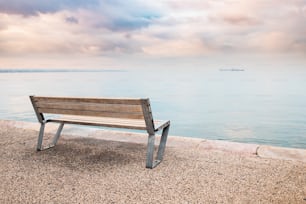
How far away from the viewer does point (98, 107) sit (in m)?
3.89

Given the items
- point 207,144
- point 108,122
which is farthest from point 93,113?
point 207,144

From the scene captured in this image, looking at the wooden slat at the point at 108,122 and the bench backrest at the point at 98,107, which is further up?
the bench backrest at the point at 98,107

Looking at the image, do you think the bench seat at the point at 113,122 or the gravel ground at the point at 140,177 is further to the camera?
the bench seat at the point at 113,122

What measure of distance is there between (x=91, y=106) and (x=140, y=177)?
1.17m

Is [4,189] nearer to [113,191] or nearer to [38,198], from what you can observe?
[38,198]

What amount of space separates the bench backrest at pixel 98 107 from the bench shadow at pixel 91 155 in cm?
61

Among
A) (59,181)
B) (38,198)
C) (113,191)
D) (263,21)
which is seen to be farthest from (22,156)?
(263,21)

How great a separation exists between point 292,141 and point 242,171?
26.4 feet

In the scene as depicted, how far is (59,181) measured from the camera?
10.9 ft

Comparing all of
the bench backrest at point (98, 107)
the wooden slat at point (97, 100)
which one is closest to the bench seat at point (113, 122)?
the bench backrest at point (98, 107)

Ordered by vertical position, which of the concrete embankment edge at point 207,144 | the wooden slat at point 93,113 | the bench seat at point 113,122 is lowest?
the concrete embankment edge at point 207,144

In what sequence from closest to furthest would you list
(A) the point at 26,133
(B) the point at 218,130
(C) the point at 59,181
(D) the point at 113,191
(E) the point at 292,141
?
1. (D) the point at 113,191
2. (C) the point at 59,181
3. (A) the point at 26,133
4. (E) the point at 292,141
5. (B) the point at 218,130

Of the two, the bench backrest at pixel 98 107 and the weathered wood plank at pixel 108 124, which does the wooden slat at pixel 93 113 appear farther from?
the weathered wood plank at pixel 108 124

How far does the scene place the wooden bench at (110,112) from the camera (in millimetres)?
3623
